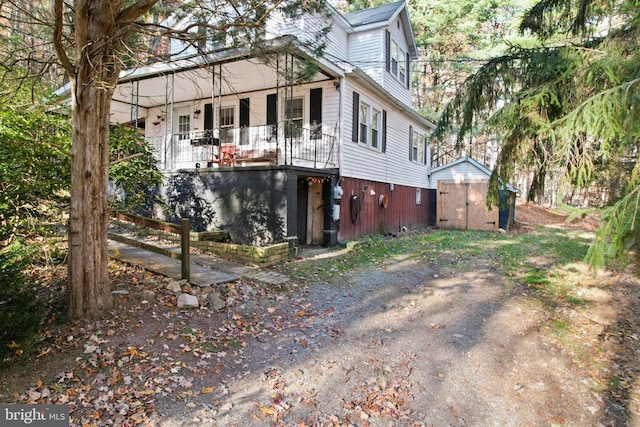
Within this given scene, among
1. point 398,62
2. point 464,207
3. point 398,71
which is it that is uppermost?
point 398,62

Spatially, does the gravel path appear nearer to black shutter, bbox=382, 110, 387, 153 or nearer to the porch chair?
the porch chair

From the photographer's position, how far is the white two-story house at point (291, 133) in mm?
8992

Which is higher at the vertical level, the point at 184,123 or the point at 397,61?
the point at 397,61

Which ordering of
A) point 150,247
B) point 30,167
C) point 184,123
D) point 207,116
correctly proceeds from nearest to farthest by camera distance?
point 30,167 → point 150,247 → point 207,116 → point 184,123

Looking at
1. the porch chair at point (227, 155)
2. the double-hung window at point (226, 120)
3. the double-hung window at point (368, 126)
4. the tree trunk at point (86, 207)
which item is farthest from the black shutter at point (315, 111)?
the tree trunk at point (86, 207)

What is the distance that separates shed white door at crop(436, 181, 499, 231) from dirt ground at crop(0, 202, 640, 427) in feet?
35.5

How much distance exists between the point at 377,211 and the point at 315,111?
14.5ft

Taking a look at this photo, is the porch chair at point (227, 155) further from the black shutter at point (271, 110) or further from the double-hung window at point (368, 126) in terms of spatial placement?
the double-hung window at point (368, 126)

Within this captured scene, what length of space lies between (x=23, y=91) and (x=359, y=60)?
11269 millimetres

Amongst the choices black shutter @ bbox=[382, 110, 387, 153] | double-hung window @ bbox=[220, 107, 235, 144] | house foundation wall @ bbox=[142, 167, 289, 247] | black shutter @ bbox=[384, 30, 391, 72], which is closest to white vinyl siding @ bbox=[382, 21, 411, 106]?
black shutter @ bbox=[384, 30, 391, 72]

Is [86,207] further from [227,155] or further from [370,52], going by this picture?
[370,52]

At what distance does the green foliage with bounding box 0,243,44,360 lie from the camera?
3.09 m

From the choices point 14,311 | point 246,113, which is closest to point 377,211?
point 246,113

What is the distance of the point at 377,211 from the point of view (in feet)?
43.8
